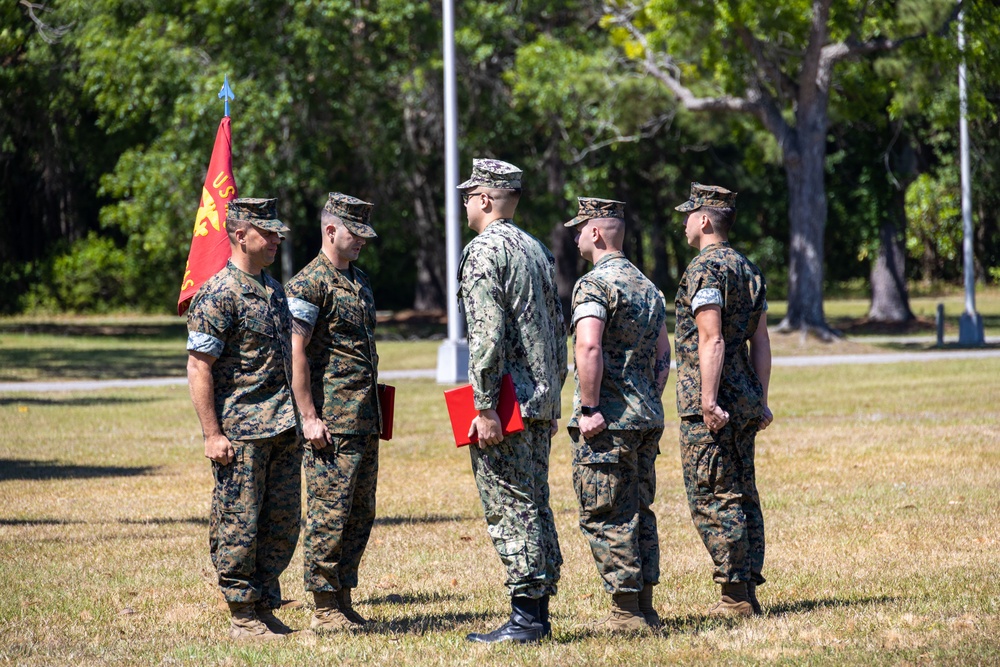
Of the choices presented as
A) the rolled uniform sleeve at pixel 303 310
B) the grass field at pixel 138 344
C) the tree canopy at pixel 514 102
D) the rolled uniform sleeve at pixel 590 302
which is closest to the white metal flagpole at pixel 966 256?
the tree canopy at pixel 514 102

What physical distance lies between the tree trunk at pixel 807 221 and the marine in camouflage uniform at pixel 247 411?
21362mm

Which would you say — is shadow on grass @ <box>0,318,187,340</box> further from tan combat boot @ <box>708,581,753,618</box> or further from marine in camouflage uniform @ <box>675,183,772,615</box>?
tan combat boot @ <box>708,581,753,618</box>

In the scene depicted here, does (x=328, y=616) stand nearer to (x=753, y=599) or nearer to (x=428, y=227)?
(x=753, y=599)

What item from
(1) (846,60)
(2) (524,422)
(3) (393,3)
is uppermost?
(3) (393,3)

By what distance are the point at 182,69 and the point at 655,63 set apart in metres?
11.1

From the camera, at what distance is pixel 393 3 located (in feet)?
98.7

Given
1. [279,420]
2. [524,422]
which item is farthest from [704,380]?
[279,420]

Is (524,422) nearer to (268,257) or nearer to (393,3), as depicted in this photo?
(268,257)

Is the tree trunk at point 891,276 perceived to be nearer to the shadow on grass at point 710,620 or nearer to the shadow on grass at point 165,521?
the shadow on grass at point 165,521

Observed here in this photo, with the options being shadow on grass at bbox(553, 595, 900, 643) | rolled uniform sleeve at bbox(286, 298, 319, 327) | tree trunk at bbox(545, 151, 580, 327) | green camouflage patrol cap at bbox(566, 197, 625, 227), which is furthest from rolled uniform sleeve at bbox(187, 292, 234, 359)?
tree trunk at bbox(545, 151, 580, 327)

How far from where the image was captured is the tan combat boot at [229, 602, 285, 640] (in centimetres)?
614

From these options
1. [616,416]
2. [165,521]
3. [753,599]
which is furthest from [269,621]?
[165,521]

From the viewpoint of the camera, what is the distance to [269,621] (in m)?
6.29

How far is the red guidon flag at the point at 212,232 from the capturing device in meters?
8.56
